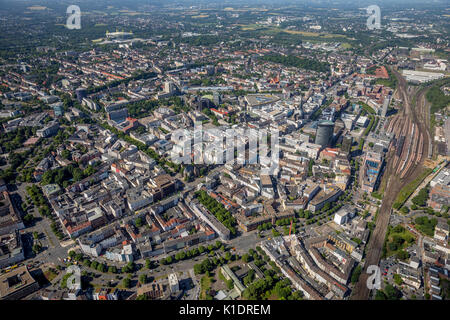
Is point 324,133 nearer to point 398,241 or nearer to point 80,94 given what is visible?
point 398,241

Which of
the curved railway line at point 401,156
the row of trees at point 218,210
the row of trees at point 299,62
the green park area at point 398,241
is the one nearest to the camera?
the green park area at point 398,241

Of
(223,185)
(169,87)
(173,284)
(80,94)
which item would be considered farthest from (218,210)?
(80,94)

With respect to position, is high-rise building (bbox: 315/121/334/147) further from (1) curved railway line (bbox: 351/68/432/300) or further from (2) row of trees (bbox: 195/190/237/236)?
(2) row of trees (bbox: 195/190/237/236)

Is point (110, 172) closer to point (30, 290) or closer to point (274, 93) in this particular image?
point (30, 290)

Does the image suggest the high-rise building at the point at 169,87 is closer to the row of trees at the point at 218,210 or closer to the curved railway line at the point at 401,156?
the row of trees at the point at 218,210

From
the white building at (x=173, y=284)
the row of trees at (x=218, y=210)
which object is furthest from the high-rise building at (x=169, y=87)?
the white building at (x=173, y=284)
